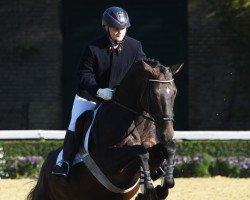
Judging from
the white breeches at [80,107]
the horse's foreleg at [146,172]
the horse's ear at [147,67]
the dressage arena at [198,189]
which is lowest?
the dressage arena at [198,189]

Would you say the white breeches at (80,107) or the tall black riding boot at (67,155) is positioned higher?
the white breeches at (80,107)

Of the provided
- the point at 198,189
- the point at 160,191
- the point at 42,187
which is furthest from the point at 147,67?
the point at 198,189

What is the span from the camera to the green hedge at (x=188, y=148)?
1631 cm

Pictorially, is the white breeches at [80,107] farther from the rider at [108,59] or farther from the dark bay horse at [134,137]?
the rider at [108,59]

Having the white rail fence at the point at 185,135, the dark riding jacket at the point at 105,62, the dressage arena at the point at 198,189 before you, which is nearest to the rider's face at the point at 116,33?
the dark riding jacket at the point at 105,62

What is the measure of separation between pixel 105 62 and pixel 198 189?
5.53 m

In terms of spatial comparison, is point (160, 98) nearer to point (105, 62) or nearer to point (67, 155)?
point (105, 62)

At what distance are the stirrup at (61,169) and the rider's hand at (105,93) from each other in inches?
38.4

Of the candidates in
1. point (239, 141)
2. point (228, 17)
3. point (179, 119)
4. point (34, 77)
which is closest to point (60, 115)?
point (34, 77)

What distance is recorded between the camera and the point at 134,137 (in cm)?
859

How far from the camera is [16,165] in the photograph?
1634 centimetres

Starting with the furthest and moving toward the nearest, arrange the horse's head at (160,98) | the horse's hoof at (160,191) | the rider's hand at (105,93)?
the rider's hand at (105,93), the horse's hoof at (160,191), the horse's head at (160,98)

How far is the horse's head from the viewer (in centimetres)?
795

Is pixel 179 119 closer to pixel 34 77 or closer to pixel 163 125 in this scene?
pixel 34 77
